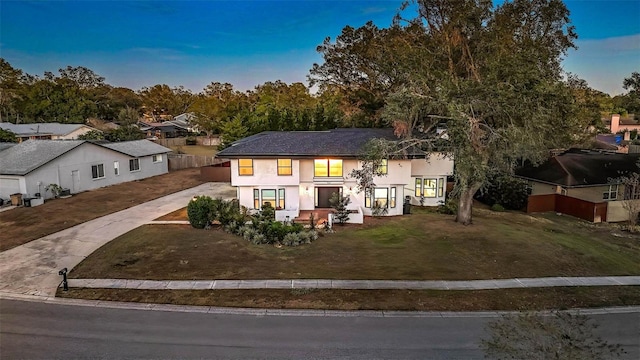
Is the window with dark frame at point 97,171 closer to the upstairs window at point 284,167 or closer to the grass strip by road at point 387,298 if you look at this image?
the upstairs window at point 284,167

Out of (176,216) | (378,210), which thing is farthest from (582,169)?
(176,216)

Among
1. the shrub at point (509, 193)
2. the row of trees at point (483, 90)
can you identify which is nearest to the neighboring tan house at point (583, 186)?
the shrub at point (509, 193)

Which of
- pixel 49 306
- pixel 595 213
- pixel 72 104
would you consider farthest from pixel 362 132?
pixel 72 104

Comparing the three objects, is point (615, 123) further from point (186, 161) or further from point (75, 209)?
point (75, 209)

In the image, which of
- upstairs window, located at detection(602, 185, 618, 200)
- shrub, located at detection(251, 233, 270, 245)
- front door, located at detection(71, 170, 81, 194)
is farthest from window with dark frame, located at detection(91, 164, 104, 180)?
upstairs window, located at detection(602, 185, 618, 200)

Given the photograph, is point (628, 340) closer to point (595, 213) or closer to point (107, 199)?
point (595, 213)
